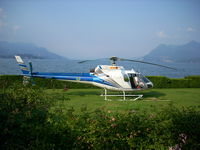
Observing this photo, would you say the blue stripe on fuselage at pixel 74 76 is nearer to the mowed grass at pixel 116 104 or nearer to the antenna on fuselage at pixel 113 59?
the mowed grass at pixel 116 104

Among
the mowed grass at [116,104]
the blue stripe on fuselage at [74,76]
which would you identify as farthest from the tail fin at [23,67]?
the mowed grass at [116,104]

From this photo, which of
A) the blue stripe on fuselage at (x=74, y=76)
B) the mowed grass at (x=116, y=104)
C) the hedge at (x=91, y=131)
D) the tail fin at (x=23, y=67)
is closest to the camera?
the hedge at (x=91, y=131)

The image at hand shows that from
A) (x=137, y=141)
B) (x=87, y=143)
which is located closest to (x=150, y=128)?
(x=137, y=141)

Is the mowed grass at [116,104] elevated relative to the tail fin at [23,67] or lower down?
lower down

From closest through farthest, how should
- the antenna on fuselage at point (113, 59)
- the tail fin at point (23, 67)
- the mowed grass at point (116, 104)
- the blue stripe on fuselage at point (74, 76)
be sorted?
the mowed grass at point (116, 104)
the antenna on fuselage at point (113, 59)
the tail fin at point (23, 67)
the blue stripe on fuselage at point (74, 76)

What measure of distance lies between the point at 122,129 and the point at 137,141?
38 centimetres

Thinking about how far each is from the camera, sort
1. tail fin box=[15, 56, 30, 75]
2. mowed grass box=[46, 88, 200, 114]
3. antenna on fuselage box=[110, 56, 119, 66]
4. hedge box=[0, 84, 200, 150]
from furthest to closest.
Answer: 1. tail fin box=[15, 56, 30, 75]
2. antenna on fuselage box=[110, 56, 119, 66]
3. mowed grass box=[46, 88, 200, 114]
4. hedge box=[0, 84, 200, 150]

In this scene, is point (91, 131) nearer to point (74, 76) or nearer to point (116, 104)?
point (116, 104)

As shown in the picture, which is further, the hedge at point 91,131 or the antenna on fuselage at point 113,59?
the antenna on fuselage at point 113,59

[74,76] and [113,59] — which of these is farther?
[74,76]

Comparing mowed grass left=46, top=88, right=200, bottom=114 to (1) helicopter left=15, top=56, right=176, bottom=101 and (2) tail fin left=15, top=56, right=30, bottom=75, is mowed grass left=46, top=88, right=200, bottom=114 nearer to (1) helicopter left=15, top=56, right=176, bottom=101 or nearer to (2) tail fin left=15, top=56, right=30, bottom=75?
(1) helicopter left=15, top=56, right=176, bottom=101

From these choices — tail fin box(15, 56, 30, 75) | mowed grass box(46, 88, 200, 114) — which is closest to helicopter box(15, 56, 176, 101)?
tail fin box(15, 56, 30, 75)

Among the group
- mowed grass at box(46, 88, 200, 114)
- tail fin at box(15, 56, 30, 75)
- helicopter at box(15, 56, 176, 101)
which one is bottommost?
mowed grass at box(46, 88, 200, 114)

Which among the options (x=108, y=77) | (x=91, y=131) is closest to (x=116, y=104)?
(x=108, y=77)
